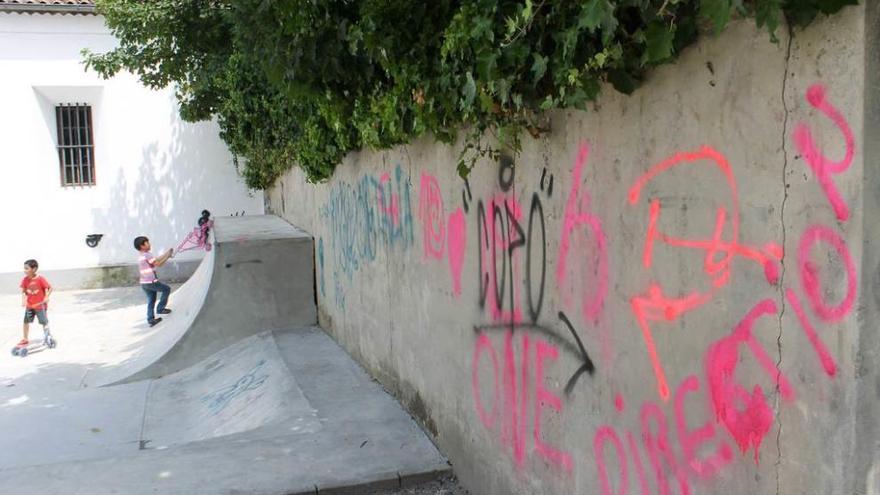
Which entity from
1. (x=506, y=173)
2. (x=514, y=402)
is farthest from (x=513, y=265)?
(x=514, y=402)

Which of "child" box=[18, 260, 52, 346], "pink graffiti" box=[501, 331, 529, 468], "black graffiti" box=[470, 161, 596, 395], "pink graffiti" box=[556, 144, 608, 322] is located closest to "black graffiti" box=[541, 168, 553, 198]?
"black graffiti" box=[470, 161, 596, 395]

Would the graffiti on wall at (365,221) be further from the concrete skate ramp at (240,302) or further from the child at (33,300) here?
the child at (33,300)

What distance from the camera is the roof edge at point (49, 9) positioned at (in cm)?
1630

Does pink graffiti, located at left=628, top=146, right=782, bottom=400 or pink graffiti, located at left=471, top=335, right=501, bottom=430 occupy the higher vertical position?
pink graffiti, located at left=628, top=146, right=782, bottom=400

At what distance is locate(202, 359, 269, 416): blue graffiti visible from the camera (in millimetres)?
7691

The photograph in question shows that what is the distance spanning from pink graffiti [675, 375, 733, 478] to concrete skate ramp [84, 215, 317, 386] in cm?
775

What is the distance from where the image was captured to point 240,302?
969 centimetres

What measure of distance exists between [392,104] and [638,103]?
260 centimetres

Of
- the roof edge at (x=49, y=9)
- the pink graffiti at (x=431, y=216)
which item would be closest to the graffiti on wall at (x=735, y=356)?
the pink graffiti at (x=431, y=216)

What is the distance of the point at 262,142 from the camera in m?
12.9

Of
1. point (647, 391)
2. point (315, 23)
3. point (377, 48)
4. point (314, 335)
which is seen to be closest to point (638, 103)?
point (647, 391)

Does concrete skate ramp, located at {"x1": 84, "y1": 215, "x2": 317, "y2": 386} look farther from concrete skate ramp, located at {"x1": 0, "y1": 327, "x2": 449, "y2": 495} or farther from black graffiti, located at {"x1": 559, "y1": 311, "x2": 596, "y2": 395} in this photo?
black graffiti, located at {"x1": 559, "y1": 311, "x2": 596, "y2": 395}

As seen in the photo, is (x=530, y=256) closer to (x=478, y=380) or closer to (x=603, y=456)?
(x=603, y=456)

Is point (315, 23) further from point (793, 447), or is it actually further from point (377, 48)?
point (793, 447)
